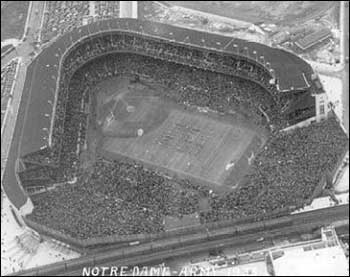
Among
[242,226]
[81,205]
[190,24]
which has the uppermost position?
[190,24]

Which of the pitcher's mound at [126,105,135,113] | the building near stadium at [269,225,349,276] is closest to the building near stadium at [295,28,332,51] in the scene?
the pitcher's mound at [126,105,135,113]

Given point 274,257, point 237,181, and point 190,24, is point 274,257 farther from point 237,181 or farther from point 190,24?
point 190,24

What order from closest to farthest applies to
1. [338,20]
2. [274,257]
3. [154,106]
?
[274,257]
[154,106]
[338,20]

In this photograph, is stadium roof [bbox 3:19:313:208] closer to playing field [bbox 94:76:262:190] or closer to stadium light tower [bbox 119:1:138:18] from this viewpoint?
playing field [bbox 94:76:262:190]

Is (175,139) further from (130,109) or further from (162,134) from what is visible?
(130,109)

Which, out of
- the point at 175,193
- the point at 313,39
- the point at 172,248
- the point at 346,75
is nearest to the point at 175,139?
the point at 175,193

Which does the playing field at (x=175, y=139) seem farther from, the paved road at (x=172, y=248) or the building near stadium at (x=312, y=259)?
the building near stadium at (x=312, y=259)

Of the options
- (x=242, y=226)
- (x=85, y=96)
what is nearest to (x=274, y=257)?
(x=242, y=226)
